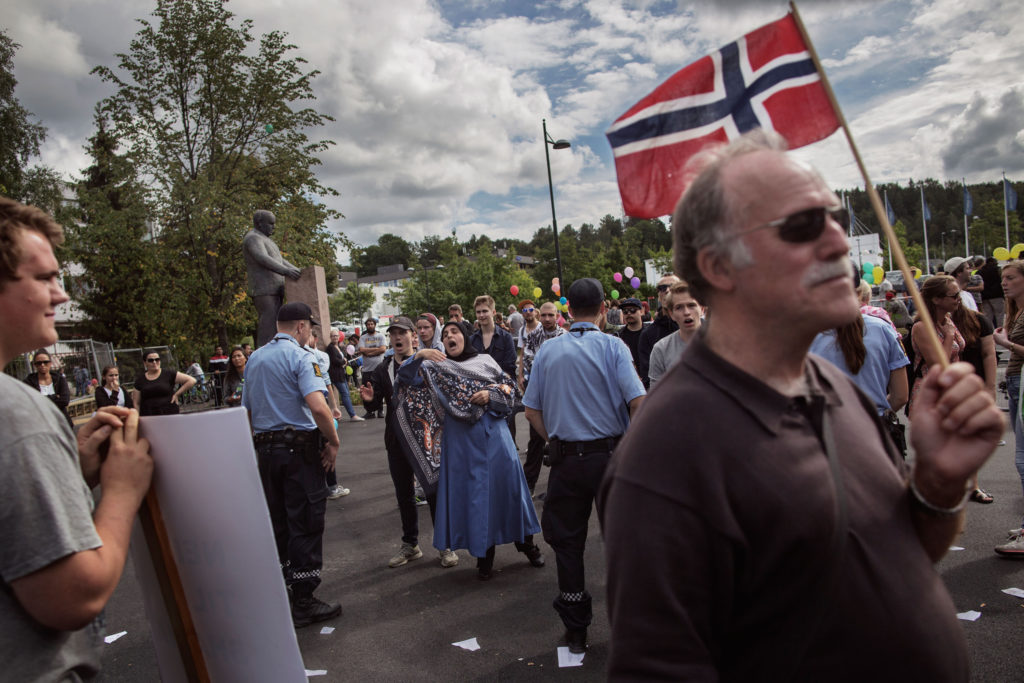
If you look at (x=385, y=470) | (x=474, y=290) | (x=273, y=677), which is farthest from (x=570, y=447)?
(x=474, y=290)

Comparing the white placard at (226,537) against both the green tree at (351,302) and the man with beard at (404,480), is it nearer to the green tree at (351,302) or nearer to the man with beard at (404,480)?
the man with beard at (404,480)

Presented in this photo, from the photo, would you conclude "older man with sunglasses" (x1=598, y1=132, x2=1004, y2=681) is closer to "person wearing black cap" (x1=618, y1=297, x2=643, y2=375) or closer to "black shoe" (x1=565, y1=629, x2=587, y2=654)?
"black shoe" (x1=565, y1=629, x2=587, y2=654)

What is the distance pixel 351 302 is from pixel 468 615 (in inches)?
3227

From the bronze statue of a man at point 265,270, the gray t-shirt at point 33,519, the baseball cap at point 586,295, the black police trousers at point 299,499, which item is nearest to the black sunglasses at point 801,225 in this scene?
the gray t-shirt at point 33,519

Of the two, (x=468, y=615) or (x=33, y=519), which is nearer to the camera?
(x=33, y=519)

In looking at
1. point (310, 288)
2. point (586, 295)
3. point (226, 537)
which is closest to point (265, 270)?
point (310, 288)

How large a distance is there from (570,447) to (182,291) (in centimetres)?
2180

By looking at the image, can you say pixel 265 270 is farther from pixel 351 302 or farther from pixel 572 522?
pixel 351 302

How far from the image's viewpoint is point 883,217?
1.53m

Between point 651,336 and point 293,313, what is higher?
point 293,313

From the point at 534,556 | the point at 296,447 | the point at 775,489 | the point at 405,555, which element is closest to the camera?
the point at 775,489

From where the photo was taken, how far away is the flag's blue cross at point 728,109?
72.9 inches

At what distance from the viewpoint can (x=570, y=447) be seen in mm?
4039

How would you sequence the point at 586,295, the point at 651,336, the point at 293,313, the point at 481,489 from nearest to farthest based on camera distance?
the point at 586,295 → the point at 293,313 → the point at 481,489 → the point at 651,336
